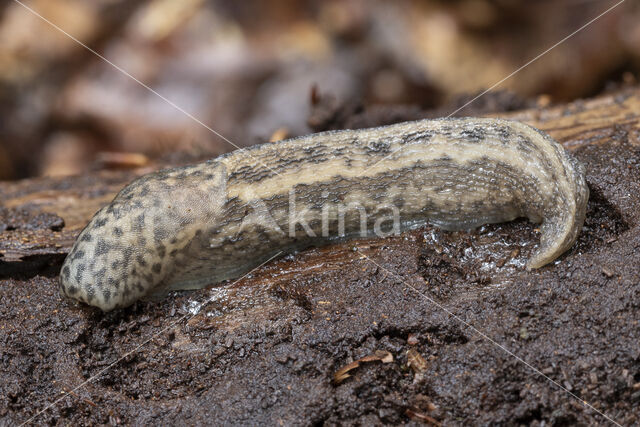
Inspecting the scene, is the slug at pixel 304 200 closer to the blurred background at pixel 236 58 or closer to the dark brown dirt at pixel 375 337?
the dark brown dirt at pixel 375 337

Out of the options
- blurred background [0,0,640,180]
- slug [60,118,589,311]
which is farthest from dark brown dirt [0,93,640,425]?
blurred background [0,0,640,180]

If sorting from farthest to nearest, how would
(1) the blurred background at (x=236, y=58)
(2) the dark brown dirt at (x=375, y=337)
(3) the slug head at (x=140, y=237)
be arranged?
(1) the blurred background at (x=236, y=58) → (3) the slug head at (x=140, y=237) → (2) the dark brown dirt at (x=375, y=337)

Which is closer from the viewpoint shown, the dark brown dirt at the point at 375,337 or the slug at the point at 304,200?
the dark brown dirt at the point at 375,337

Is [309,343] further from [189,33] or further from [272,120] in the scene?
[189,33]

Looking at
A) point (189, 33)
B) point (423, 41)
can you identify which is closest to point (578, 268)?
point (423, 41)

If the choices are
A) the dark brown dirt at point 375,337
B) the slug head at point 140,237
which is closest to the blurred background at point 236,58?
the slug head at point 140,237

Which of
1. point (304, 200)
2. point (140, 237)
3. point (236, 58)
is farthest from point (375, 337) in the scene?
point (236, 58)
